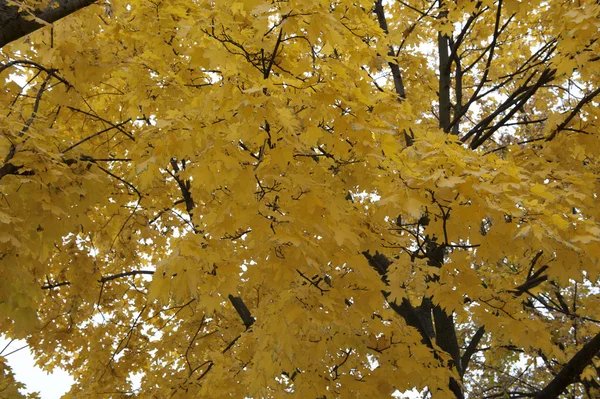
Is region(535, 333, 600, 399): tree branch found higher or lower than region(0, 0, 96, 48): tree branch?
lower

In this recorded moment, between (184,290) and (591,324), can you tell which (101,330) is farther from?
(591,324)

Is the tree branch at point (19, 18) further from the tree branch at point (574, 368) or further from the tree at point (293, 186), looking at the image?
the tree branch at point (574, 368)

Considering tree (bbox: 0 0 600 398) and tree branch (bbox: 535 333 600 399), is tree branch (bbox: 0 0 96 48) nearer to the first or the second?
tree (bbox: 0 0 600 398)

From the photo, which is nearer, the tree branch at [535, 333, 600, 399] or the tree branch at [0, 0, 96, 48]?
the tree branch at [0, 0, 96, 48]

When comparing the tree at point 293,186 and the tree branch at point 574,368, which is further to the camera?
the tree branch at point 574,368

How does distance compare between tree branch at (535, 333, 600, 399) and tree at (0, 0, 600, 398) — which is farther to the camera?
tree branch at (535, 333, 600, 399)

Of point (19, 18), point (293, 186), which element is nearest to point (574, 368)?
point (293, 186)

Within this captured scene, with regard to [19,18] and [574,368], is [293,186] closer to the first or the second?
[19,18]

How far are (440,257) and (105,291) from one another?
396cm

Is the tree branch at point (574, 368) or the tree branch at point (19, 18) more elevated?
the tree branch at point (19, 18)

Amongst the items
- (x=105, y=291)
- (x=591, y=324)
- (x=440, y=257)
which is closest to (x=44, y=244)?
(x=105, y=291)

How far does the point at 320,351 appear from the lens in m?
2.99

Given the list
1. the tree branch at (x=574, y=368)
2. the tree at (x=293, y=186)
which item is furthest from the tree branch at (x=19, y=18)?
the tree branch at (x=574, y=368)

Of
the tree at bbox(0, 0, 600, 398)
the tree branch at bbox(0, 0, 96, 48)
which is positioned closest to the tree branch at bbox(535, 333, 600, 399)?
the tree at bbox(0, 0, 600, 398)
